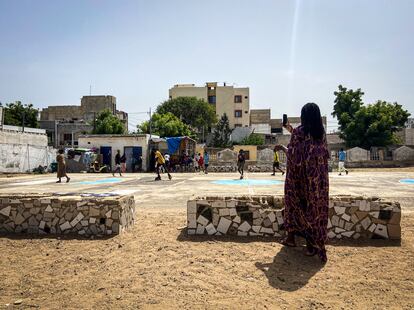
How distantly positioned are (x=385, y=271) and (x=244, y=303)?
1975 millimetres

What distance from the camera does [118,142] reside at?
30.2 meters

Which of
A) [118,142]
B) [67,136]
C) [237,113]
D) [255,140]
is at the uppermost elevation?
[237,113]

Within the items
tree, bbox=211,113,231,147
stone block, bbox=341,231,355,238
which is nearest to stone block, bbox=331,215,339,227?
stone block, bbox=341,231,355,238

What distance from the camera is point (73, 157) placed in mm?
28781

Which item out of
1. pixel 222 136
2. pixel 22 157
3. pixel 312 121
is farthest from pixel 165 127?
pixel 312 121

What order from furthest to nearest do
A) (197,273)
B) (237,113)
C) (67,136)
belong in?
(237,113), (67,136), (197,273)

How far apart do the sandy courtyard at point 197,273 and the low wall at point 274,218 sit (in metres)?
0.20

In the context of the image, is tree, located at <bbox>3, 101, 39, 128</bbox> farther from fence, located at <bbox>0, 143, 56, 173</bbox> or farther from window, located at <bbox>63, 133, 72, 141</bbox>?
Answer: fence, located at <bbox>0, 143, 56, 173</bbox>

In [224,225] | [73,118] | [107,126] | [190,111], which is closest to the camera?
[224,225]

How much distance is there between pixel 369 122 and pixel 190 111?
1192 inches

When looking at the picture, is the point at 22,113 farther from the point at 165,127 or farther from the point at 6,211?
the point at 6,211

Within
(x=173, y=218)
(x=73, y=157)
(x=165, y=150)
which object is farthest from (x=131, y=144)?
(x=173, y=218)

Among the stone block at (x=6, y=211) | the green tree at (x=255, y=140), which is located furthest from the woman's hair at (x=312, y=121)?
the green tree at (x=255, y=140)

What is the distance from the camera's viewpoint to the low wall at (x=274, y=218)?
533 cm
